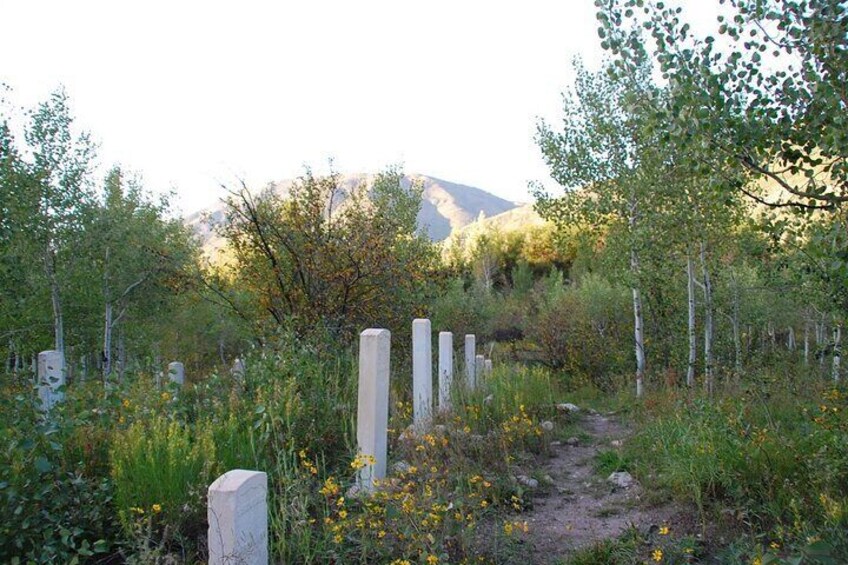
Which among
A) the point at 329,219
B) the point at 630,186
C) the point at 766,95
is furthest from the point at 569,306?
the point at 766,95

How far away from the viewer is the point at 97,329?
753 inches

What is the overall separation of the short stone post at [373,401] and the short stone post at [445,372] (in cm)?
251

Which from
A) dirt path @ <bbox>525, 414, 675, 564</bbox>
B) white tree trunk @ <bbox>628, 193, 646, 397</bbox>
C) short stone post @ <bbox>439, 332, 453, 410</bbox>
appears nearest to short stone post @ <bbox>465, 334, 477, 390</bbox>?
short stone post @ <bbox>439, 332, 453, 410</bbox>

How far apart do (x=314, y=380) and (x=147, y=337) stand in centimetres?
1789

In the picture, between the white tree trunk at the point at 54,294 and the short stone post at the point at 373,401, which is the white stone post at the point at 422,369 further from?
the white tree trunk at the point at 54,294

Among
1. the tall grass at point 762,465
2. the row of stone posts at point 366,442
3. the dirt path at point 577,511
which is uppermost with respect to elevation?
the row of stone posts at point 366,442

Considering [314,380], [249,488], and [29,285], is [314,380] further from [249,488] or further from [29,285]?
[29,285]

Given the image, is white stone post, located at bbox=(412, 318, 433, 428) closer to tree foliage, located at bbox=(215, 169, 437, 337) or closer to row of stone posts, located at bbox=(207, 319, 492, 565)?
row of stone posts, located at bbox=(207, 319, 492, 565)

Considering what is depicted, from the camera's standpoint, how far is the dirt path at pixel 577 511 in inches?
178

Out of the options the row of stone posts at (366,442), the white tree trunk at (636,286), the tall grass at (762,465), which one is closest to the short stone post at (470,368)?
the row of stone posts at (366,442)

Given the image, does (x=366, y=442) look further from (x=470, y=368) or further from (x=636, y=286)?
(x=636, y=286)

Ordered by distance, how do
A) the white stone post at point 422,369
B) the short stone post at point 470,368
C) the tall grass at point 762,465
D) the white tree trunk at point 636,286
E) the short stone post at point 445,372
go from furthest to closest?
the white tree trunk at point 636,286 → the short stone post at point 470,368 → the short stone post at point 445,372 → the white stone post at point 422,369 → the tall grass at point 762,465

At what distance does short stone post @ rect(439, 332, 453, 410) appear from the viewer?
7946mm

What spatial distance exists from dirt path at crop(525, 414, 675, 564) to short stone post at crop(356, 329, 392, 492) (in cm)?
130
